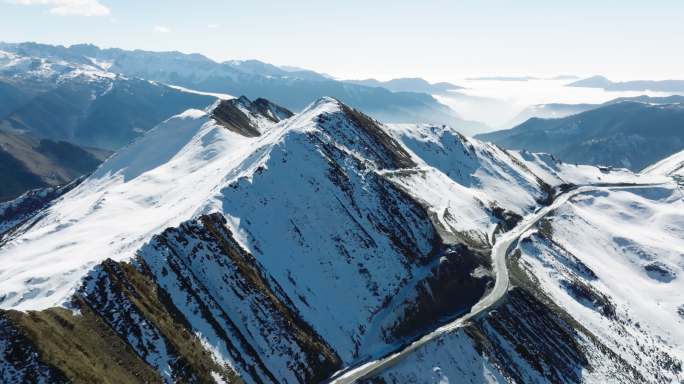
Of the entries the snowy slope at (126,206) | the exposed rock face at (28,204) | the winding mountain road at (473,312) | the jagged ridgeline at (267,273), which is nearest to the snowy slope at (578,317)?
the jagged ridgeline at (267,273)

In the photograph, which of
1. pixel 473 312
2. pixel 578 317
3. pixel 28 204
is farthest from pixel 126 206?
pixel 578 317

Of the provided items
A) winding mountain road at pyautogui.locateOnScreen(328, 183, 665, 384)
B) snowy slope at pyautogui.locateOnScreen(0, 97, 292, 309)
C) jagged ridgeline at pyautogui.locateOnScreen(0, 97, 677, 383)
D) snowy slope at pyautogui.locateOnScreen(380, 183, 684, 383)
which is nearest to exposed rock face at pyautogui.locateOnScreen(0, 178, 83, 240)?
snowy slope at pyautogui.locateOnScreen(0, 97, 292, 309)

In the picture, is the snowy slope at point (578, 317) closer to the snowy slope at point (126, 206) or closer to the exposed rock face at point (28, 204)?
the snowy slope at point (126, 206)

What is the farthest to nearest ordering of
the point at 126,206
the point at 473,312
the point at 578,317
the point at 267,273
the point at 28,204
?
the point at 28,204 → the point at 126,206 → the point at 578,317 → the point at 473,312 → the point at 267,273

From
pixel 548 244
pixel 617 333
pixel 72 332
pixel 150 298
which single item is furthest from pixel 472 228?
pixel 72 332

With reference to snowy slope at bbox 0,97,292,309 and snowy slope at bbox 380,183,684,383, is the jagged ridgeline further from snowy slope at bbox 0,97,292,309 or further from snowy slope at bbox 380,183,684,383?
snowy slope at bbox 380,183,684,383

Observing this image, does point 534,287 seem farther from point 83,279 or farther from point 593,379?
point 83,279

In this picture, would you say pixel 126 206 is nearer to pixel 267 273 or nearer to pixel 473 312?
pixel 267 273

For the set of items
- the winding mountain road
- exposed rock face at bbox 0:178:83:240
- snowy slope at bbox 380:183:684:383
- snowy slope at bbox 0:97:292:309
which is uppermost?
snowy slope at bbox 0:97:292:309
